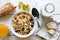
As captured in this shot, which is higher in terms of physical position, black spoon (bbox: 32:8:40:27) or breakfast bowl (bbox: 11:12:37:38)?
black spoon (bbox: 32:8:40:27)

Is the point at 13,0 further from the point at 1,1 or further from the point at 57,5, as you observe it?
the point at 57,5

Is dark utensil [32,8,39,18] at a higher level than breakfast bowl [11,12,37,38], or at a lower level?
higher

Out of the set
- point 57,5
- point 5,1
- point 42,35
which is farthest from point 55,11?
point 5,1

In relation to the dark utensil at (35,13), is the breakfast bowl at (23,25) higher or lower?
lower

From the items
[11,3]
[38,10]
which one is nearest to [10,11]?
[11,3]

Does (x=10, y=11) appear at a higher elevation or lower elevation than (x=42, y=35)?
higher

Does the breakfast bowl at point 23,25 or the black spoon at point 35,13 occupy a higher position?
the black spoon at point 35,13
